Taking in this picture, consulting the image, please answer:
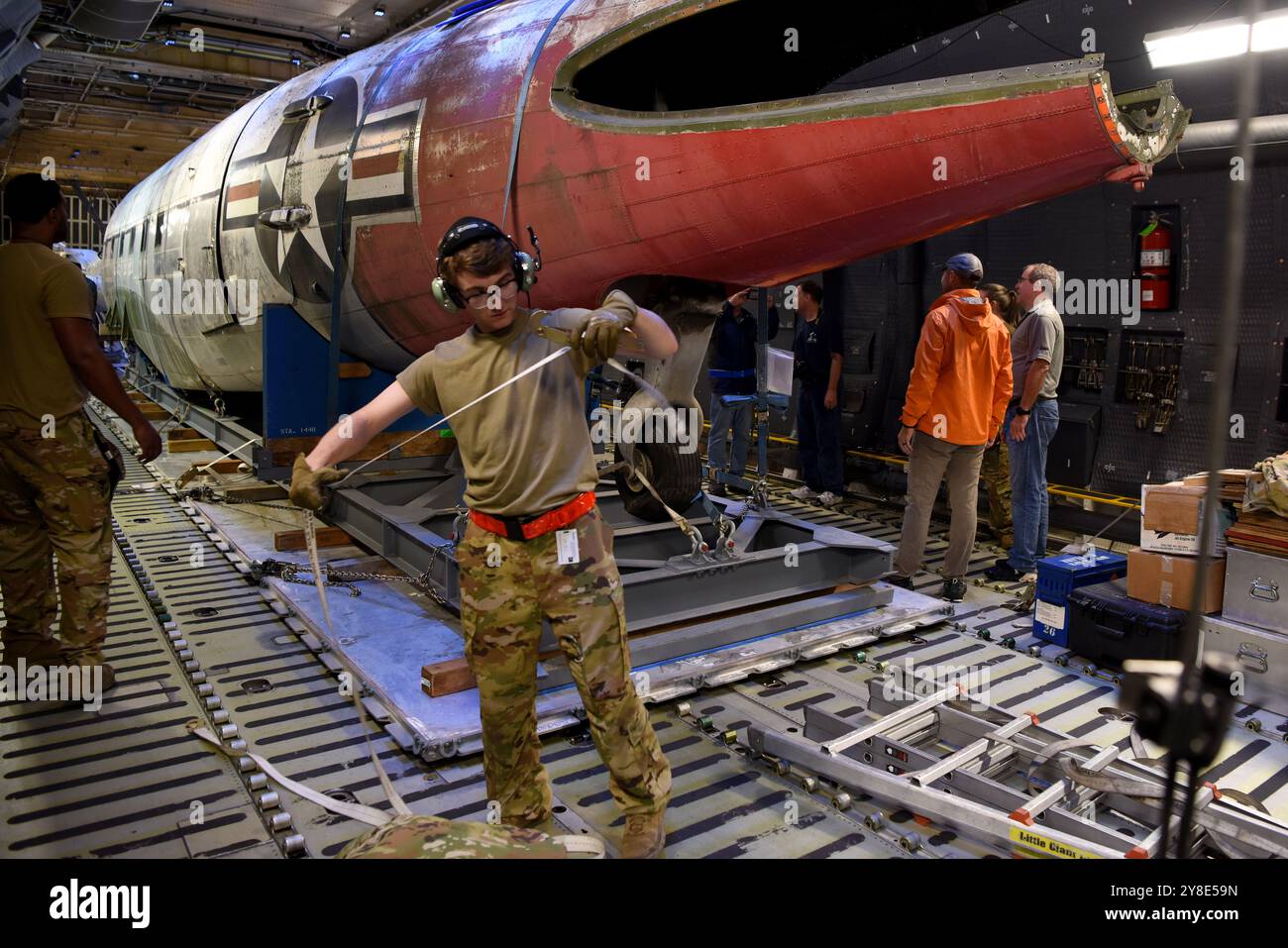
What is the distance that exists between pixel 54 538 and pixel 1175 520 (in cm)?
504

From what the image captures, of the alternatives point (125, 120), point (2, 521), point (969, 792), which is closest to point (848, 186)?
point (969, 792)

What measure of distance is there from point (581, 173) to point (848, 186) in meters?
1.14

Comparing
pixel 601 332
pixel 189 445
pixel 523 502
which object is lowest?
pixel 189 445

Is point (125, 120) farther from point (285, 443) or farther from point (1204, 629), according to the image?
point (1204, 629)

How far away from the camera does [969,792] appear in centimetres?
311

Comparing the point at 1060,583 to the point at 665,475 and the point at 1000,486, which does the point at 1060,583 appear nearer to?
the point at 1000,486

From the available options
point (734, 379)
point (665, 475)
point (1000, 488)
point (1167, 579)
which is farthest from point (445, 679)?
point (734, 379)

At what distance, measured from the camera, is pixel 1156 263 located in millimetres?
6137

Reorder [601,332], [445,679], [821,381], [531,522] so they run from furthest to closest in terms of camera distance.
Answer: [821,381]
[445,679]
[531,522]
[601,332]

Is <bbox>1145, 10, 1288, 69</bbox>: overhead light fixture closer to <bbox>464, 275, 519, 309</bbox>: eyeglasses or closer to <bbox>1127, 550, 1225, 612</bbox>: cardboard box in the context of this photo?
<bbox>1127, 550, 1225, 612</bbox>: cardboard box

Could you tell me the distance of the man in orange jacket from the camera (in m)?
5.23

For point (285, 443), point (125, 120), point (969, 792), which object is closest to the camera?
point (969, 792)

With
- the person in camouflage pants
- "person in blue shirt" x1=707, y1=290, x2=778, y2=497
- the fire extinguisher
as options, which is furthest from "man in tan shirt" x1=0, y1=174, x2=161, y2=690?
the fire extinguisher

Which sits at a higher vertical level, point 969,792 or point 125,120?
point 125,120
